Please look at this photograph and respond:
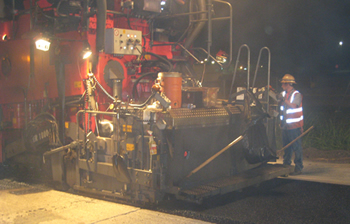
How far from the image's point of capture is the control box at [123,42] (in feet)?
19.8

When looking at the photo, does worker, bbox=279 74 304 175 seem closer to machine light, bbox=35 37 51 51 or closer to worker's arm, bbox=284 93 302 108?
worker's arm, bbox=284 93 302 108

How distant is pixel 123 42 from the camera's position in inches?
241

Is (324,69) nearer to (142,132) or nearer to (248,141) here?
(248,141)

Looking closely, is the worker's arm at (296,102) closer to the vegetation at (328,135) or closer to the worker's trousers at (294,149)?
the worker's trousers at (294,149)

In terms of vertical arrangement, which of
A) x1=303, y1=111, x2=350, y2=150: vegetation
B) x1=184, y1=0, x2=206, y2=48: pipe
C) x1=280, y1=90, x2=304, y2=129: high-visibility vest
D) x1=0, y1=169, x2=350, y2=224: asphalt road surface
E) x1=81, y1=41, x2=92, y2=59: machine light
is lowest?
x1=0, y1=169, x2=350, y2=224: asphalt road surface

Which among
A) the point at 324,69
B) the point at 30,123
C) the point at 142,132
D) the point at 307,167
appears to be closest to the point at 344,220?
the point at 142,132

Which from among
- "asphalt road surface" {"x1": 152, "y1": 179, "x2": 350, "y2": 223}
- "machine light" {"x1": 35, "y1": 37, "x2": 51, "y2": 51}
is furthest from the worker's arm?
"machine light" {"x1": 35, "y1": 37, "x2": 51, "y2": 51}

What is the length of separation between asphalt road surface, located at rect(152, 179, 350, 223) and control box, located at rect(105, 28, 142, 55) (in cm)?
252

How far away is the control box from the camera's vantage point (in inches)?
237

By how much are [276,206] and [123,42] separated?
3.42m

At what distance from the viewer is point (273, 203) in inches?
208

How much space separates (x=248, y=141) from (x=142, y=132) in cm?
181

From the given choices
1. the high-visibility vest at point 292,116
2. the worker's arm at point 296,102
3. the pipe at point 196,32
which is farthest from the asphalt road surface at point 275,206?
the pipe at point 196,32

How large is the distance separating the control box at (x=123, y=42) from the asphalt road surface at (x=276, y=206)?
252 cm
